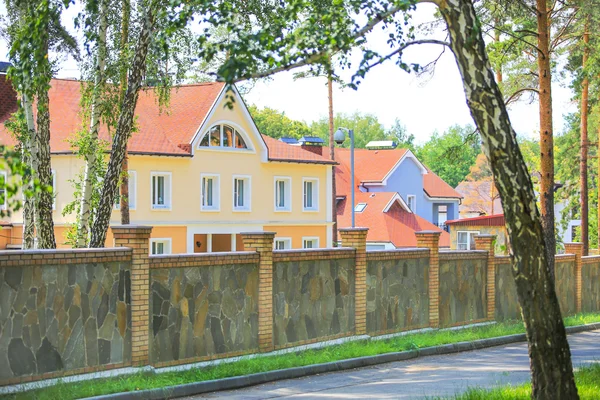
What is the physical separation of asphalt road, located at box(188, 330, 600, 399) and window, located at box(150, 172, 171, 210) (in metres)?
26.5

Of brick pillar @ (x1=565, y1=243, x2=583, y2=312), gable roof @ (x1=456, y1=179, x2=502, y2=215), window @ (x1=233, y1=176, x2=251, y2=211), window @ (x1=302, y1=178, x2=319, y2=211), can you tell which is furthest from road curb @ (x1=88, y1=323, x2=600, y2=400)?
gable roof @ (x1=456, y1=179, x2=502, y2=215)

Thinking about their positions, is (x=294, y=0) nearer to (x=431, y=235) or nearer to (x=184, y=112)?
(x=431, y=235)

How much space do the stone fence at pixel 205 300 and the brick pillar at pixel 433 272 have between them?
3cm

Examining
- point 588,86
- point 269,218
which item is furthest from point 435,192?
point 588,86

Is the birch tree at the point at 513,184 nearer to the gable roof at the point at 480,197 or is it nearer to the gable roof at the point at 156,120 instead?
the gable roof at the point at 156,120

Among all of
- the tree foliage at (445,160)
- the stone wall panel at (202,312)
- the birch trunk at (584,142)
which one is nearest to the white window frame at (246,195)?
the birch trunk at (584,142)

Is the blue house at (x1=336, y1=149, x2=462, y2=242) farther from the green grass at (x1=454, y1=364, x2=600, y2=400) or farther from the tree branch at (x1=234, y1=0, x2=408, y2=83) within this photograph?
the tree branch at (x1=234, y1=0, x2=408, y2=83)

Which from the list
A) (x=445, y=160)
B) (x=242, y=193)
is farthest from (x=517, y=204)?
(x=445, y=160)

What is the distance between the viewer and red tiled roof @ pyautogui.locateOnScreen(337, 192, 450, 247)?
59969 mm

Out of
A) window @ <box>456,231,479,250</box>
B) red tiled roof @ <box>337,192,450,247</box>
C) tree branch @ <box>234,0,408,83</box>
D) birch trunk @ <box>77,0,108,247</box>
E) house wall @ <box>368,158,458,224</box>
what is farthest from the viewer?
house wall @ <box>368,158,458,224</box>

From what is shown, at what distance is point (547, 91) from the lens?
82.4ft

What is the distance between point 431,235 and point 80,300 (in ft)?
33.5

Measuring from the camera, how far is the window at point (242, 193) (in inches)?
1905

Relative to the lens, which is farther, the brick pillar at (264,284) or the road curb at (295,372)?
the brick pillar at (264,284)
